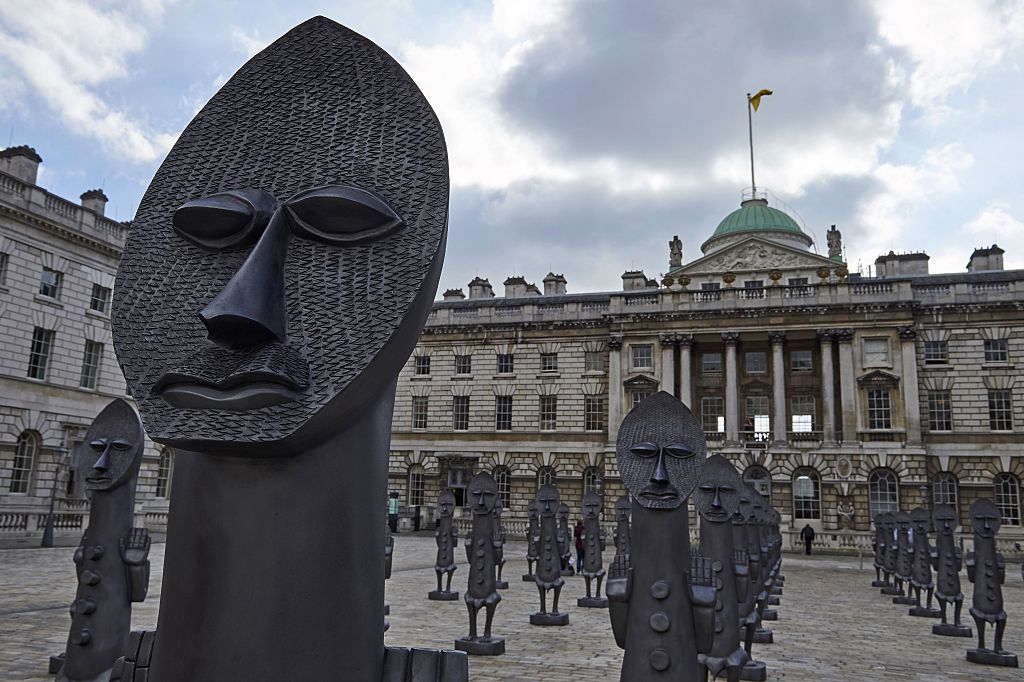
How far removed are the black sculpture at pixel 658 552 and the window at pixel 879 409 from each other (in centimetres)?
3372

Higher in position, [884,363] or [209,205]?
[884,363]

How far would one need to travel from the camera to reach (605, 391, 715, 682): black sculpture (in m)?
4.89

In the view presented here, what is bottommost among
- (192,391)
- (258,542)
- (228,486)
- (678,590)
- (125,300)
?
(678,590)

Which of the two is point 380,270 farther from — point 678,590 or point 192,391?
point 678,590

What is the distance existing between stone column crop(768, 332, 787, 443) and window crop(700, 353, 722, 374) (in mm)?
2597

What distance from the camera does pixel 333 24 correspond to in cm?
211

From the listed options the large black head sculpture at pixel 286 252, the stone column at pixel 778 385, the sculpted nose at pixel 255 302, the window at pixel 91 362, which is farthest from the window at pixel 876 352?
the sculpted nose at pixel 255 302

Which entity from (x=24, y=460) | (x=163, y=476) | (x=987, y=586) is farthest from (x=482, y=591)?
(x=163, y=476)

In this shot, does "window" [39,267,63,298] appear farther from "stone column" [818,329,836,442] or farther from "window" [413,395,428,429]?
"stone column" [818,329,836,442]

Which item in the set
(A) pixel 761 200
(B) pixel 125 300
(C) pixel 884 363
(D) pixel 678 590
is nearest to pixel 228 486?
(B) pixel 125 300

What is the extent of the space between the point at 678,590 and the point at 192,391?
161 inches

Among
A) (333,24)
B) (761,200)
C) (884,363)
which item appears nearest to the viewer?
(333,24)

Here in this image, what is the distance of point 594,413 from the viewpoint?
40500 millimetres

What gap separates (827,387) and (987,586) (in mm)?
28367
